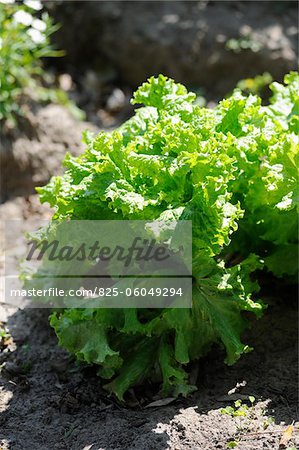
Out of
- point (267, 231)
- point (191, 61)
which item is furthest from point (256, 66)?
point (267, 231)

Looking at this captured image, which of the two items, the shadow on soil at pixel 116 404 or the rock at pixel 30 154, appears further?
the rock at pixel 30 154

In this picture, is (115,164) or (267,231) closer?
(115,164)

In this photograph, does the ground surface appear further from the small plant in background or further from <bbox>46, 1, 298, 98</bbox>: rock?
<bbox>46, 1, 298, 98</bbox>: rock

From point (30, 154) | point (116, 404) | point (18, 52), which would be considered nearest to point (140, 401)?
point (116, 404)

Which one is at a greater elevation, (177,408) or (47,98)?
(47,98)

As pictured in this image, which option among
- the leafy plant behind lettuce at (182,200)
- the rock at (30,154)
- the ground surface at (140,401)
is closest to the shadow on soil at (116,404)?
the ground surface at (140,401)

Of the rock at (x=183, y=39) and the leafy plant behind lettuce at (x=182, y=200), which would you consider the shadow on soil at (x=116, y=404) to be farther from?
the rock at (x=183, y=39)

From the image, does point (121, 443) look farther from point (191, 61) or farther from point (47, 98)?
point (191, 61)
